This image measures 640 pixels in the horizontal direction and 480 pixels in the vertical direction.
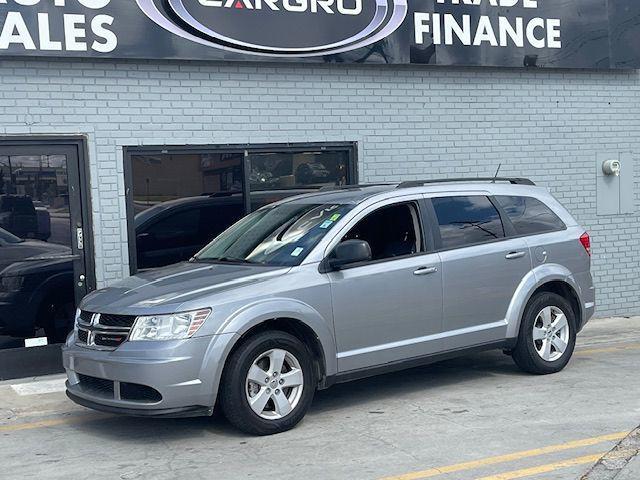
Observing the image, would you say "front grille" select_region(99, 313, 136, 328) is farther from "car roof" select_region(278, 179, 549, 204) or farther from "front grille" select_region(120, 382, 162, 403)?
"car roof" select_region(278, 179, 549, 204)

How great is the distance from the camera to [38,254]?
30.3 ft

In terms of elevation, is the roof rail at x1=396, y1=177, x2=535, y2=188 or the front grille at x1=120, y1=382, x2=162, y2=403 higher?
the roof rail at x1=396, y1=177, x2=535, y2=188

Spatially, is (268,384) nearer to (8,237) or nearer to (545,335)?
(545,335)

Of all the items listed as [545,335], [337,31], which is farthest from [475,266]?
[337,31]

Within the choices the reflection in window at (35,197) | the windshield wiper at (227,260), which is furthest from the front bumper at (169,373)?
the reflection in window at (35,197)

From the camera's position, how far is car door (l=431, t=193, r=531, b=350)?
25.7 feet

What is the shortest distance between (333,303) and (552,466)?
2112 mm

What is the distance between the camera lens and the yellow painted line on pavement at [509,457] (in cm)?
572

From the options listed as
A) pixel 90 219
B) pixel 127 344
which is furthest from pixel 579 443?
pixel 90 219

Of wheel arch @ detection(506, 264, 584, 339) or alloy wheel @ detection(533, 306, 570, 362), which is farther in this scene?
alloy wheel @ detection(533, 306, 570, 362)

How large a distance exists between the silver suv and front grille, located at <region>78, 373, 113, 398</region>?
12 millimetres

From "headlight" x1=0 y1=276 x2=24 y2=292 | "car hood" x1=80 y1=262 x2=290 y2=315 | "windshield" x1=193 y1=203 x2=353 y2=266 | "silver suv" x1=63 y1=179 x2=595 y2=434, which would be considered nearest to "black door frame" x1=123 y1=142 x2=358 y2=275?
"headlight" x1=0 y1=276 x2=24 y2=292

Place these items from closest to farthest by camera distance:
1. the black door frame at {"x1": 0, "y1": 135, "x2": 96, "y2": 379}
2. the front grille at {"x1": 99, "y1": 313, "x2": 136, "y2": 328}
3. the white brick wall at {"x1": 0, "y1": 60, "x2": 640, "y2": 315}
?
1. the front grille at {"x1": 99, "y1": 313, "x2": 136, "y2": 328}
2. the black door frame at {"x1": 0, "y1": 135, "x2": 96, "y2": 379}
3. the white brick wall at {"x1": 0, "y1": 60, "x2": 640, "y2": 315}

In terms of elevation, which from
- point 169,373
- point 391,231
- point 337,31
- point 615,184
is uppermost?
point 337,31
